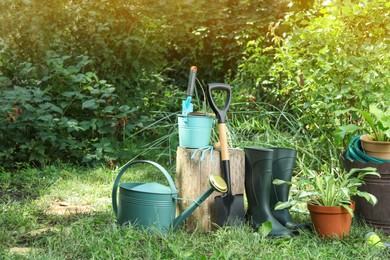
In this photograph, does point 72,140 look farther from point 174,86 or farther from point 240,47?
point 240,47

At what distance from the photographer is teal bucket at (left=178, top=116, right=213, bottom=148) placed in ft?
9.40

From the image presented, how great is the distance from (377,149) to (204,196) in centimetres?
100

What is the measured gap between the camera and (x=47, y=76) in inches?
179

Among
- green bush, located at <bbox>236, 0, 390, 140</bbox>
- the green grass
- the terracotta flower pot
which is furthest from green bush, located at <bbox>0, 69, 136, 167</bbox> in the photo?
the terracotta flower pot

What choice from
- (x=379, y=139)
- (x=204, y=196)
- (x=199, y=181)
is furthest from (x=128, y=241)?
(x=379, y=139)

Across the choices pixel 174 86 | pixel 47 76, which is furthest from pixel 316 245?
pixel 174 86

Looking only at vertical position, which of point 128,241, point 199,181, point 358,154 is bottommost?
point 128,241

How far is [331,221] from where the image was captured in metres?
2.70

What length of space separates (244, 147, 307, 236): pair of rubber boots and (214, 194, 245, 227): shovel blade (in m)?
0.08

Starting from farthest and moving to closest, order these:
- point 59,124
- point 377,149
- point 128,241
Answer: point 59,124 < point 377,149 < point 128,241

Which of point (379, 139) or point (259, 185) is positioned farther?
point (379, 139)

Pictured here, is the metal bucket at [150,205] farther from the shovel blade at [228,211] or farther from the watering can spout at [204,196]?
the shovel blade at [228,211]

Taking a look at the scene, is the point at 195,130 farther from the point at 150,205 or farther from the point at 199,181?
the point at 150,205

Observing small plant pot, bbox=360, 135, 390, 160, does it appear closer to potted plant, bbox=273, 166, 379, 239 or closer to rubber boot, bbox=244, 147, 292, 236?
potted plant, bbox=273, 166, 379, 239
